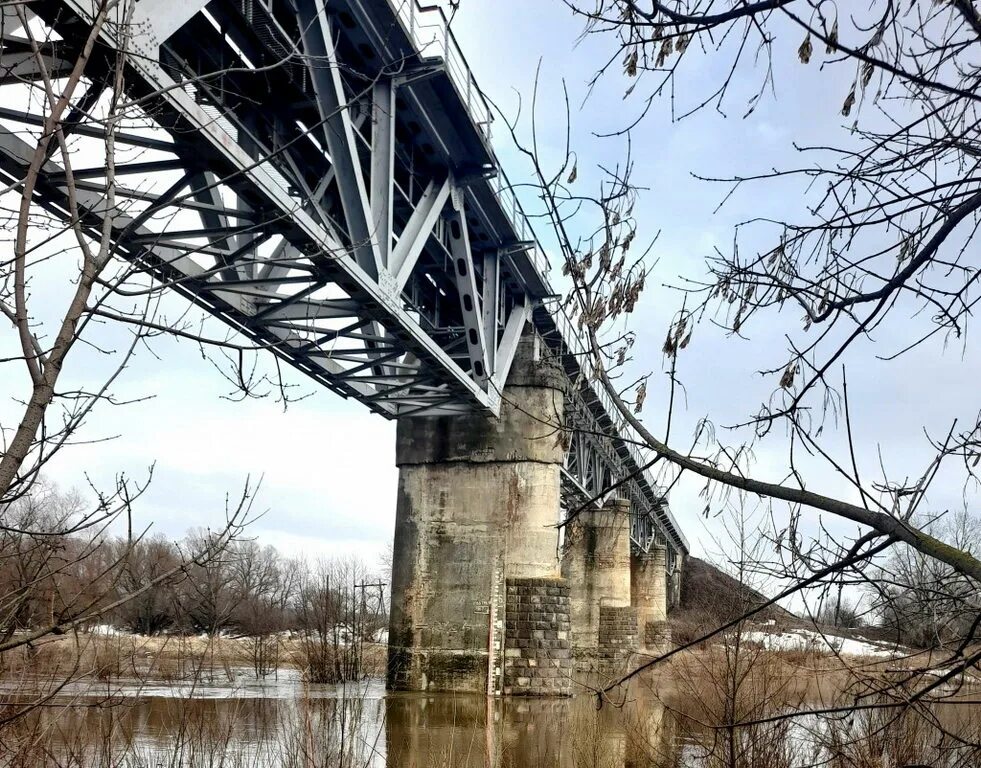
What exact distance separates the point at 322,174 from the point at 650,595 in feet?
174

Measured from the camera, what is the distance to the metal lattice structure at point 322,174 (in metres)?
9.70

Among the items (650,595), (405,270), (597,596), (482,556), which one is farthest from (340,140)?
(650,595)

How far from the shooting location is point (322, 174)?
680 inches

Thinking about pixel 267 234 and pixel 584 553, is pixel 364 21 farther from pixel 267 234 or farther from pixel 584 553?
pixel 584 553

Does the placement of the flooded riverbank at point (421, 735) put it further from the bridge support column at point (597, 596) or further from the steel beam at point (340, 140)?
the bridge support column at point (597, 596)

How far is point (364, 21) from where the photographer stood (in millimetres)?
13602

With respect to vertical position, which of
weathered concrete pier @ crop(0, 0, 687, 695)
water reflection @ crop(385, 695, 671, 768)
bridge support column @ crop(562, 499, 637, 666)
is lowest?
water reflection @ crop(385, 695, 671, 768)

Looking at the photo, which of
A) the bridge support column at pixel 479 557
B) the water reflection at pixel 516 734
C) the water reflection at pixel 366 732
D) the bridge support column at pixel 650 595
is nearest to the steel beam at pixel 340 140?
the water reflection at pixel 366 732

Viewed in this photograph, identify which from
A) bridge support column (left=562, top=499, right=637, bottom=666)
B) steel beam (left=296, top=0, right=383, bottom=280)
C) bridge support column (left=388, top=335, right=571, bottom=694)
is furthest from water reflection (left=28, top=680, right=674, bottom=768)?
bridge support column (left=562, top=499, right=637, bottom=666)

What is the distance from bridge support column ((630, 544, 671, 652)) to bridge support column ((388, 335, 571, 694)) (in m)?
40.9

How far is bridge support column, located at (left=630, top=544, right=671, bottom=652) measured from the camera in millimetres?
64312

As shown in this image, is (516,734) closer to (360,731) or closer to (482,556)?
(360,731)

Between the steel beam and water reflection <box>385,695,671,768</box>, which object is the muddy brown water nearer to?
water reflection <box>385,695,671,768</box>

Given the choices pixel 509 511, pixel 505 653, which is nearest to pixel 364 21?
pixel 509 511
